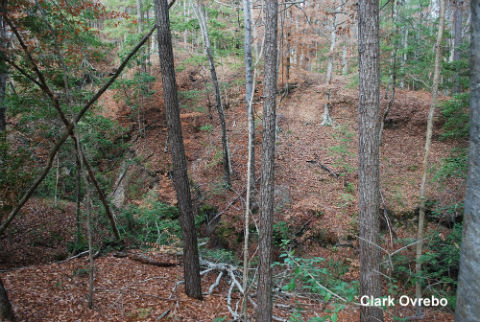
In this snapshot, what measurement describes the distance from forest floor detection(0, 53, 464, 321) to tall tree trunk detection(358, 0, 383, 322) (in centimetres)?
269

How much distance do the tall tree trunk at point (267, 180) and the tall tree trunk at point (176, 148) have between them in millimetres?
1868

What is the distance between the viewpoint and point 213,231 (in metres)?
10.4

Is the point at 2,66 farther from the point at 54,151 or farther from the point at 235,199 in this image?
the point at 235,199

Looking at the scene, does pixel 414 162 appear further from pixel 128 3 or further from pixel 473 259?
pixel 128 3

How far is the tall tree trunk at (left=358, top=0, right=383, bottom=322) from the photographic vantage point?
12.5 feet

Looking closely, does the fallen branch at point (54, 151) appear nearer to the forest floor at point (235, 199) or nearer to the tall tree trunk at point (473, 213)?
the forest floor at point (235, 199)

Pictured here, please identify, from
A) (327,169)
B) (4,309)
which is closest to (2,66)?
(4,309)

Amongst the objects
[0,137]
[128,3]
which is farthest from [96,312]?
[128,3]

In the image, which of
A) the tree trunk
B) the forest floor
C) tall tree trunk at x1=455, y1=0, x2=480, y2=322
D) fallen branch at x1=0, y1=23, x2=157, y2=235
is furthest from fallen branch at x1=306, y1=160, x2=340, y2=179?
the tree trunk

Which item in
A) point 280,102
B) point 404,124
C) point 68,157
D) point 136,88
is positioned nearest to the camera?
point 68,157

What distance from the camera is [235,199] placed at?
36.5 ft

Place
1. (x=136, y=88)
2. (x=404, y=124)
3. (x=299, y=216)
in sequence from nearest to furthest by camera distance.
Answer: (x=299, y=216), (x=136, y=88), (x=404, y=124)

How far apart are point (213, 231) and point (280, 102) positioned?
321 inches

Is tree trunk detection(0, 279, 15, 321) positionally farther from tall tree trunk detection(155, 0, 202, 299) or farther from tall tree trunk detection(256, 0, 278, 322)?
tall tree trunk detection(256, 0, 278, 322)
